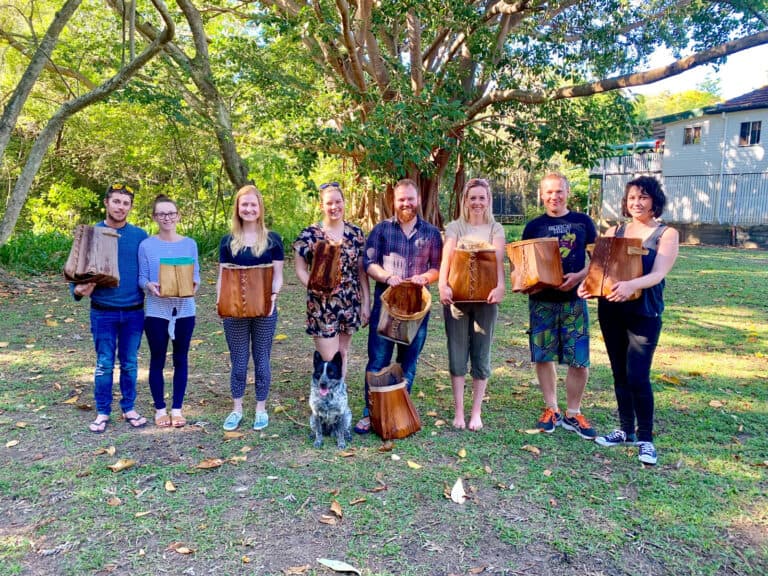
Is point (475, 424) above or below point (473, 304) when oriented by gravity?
below

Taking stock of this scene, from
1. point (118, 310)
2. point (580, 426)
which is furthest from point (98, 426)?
point (580, 426)

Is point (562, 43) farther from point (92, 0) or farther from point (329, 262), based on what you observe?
point (92, 0)

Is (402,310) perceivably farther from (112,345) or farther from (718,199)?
(718,199)

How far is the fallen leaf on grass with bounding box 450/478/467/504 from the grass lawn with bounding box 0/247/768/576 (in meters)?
0.04

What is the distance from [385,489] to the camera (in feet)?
10.6

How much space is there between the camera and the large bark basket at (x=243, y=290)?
148 inches

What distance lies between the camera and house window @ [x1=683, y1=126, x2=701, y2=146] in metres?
23.1

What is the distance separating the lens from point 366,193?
14.7m

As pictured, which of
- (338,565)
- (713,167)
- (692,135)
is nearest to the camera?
(338,565)

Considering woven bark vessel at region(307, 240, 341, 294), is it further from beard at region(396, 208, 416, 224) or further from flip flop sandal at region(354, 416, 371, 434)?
flip flop sandal at region(354, 416, 371, 434)

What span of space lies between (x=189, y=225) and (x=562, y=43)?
978 centimetres

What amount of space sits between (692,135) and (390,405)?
2461cm

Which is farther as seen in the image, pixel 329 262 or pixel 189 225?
pixel 189 225

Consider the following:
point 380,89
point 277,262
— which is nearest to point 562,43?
point 380,89
